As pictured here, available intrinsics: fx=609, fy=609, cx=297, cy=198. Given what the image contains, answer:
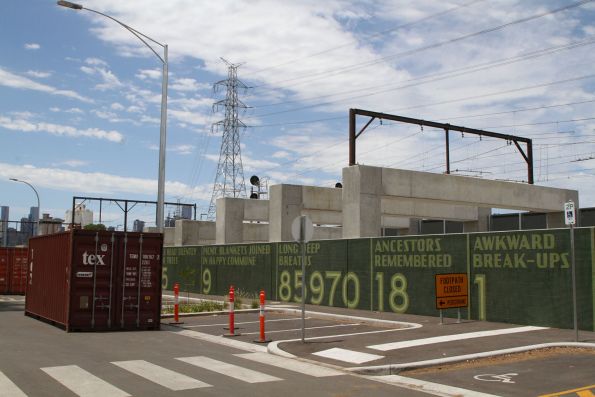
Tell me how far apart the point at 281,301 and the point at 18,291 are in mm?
16840

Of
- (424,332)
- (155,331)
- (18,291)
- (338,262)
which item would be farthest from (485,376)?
(18,291)

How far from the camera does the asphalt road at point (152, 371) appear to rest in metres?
8.73

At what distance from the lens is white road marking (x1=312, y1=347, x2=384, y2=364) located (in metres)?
11.5

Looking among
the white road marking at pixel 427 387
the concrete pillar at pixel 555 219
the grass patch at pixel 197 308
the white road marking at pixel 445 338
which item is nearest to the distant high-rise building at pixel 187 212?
the concrete pillar at pixel 555 219

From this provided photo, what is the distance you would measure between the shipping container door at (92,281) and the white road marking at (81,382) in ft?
18.6

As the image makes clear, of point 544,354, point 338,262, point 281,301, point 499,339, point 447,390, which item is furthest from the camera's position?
point 281,301

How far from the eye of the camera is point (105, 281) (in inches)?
643

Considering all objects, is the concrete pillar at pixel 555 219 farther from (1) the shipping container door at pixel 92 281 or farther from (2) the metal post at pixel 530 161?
(1) the shipping container door at pixel 92 281

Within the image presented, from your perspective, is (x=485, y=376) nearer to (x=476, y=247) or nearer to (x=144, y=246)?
(x=476, y=247)

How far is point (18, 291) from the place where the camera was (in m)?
33.8

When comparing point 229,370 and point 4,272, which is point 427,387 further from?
point 4,272

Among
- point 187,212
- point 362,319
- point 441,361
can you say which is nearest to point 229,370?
point 441,361

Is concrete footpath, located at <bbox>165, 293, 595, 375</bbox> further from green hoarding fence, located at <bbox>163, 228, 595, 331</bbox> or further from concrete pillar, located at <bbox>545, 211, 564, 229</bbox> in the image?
concrete pillar, located at <bbox>545, 211, 564, 229</bbox>

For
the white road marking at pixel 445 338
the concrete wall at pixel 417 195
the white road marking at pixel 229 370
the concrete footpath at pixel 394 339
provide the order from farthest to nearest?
the concrete wall at pixel 417 195 < the white road marking at pixel 445 338 < the concrete footpath at pixel 394 339 < the white road marking at pixel 229 370
